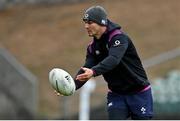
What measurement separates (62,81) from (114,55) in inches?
30.2

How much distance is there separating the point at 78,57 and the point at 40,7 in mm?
7285

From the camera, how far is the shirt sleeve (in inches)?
390

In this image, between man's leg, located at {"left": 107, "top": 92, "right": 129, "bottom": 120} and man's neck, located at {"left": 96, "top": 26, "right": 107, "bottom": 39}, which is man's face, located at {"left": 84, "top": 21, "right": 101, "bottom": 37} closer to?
man's neck, located at {"left": 96, "top": 26, "right": 107, "bottom": 39}

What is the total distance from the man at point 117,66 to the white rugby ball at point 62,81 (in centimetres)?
20

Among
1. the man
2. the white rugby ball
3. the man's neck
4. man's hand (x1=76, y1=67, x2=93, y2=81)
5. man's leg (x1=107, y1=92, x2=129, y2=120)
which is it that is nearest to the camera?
man's hand (x1=76, y1=67, x2=93, y2=81)

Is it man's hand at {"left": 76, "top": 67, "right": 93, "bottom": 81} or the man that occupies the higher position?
the man

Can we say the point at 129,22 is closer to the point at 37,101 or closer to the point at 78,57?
the point at 78,57

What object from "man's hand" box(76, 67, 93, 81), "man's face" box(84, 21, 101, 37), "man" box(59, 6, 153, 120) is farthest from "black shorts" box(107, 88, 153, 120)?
"man's hand" box(76, 67, 93, 81)

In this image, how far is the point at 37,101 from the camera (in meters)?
25.0

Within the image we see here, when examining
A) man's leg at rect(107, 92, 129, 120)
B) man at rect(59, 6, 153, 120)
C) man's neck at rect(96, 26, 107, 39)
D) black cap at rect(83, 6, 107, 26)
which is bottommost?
man's leg at rect(107, 92, 129, 120)

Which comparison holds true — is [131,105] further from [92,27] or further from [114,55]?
[92,27]

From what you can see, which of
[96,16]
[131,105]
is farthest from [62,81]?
[131,105]

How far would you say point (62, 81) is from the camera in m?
9.80

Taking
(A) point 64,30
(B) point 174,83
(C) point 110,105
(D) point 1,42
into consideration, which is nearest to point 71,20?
(A) point 64,30
